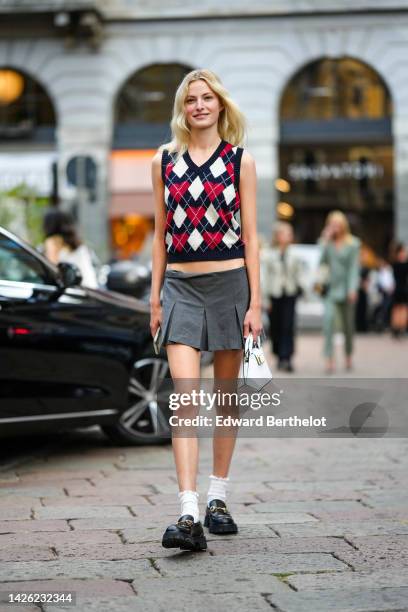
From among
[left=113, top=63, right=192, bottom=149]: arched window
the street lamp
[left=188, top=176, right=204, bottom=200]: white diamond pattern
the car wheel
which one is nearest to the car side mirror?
the car wheel

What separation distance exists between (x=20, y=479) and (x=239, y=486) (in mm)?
1245

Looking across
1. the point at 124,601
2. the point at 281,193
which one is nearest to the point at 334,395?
the point at 124,601

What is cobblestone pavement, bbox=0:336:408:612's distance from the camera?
13.3 ft

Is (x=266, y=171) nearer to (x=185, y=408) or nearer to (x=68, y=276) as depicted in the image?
(x=68, y=276)

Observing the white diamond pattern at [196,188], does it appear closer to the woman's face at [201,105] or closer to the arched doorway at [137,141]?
the woman's face at [201,105]

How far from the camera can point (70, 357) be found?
7.07m

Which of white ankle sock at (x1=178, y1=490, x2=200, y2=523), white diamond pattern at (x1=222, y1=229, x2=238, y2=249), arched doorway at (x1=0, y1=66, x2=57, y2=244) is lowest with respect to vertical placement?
white ankle sock at (x1=178, y1=490, x2=200, y2=523)

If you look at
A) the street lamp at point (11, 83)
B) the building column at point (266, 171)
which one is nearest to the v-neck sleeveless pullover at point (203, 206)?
the building column at point (266, 171)

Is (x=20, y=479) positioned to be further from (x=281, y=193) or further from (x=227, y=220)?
(x=281, y=193)

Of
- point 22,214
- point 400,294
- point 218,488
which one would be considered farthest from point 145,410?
point 400,294

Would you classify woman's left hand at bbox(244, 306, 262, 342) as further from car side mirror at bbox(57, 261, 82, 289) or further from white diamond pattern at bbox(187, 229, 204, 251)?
car side mirror at bbox(57, 261, 82, 289)

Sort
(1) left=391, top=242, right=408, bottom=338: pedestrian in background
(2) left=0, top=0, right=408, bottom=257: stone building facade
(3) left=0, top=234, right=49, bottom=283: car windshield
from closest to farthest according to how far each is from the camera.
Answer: (3) left=0, top=234, right=49, bottom=283: car windshield → (1) left=391, top=242, right=408, bottom=338: pedestrian in background → (2) left=0, top=0, right=408, bottom=257: stone building facade

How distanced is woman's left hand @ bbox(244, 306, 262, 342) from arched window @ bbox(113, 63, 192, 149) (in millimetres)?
21472

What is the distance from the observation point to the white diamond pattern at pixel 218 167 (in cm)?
486
